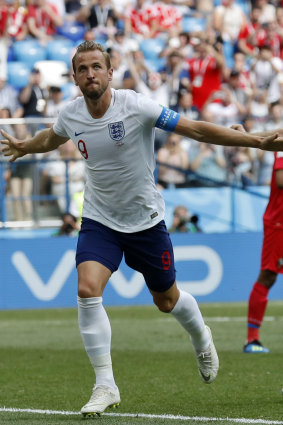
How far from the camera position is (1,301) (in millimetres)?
15680

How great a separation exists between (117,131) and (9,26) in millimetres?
14893

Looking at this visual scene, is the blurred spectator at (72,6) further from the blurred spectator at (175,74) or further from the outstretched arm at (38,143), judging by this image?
the outstretched arm at (38,143)

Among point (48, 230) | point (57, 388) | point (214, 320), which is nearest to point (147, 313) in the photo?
point (214, 320)

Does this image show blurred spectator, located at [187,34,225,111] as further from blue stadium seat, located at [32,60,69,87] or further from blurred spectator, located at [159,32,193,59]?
blue stadium seat, located at [32,60,69,87]

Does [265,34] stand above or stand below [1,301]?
above

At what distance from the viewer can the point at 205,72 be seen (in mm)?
19625

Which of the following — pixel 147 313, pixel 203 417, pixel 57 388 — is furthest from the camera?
pixel 147 313

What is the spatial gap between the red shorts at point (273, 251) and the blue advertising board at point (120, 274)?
627 centimetres

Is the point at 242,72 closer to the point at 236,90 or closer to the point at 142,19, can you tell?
the point at 236,90

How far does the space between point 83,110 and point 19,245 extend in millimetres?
9425

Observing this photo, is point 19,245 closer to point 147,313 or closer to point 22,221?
point 22,221

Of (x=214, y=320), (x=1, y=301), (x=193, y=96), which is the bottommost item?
(x=1, y=301)

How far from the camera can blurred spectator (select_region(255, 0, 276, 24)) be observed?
→ 2231 centimetres

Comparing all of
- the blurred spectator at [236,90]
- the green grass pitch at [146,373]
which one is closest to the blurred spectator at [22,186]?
the green grass pitch at [146,373]
